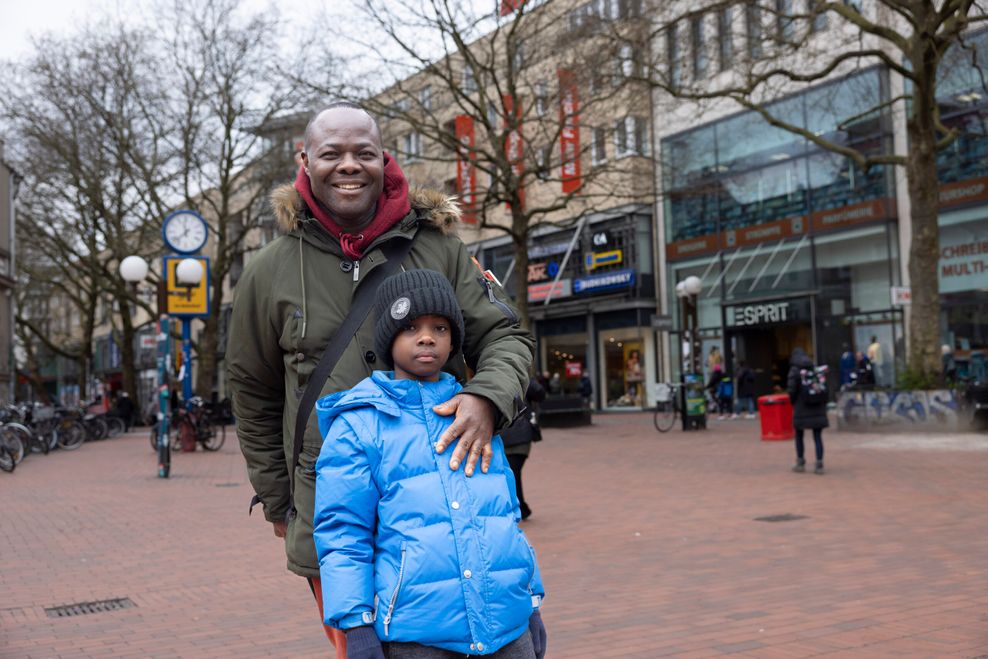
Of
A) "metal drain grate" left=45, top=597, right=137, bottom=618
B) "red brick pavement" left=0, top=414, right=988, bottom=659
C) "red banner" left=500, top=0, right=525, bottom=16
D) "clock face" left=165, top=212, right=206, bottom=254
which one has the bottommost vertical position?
"metal drain grate" left=45, top=597, right=137, bottom=618

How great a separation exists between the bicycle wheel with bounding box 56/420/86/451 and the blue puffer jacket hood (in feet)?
79.1

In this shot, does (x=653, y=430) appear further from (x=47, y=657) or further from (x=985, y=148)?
(x=47, y=657)

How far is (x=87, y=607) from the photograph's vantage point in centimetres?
640

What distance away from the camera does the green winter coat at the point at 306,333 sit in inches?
101

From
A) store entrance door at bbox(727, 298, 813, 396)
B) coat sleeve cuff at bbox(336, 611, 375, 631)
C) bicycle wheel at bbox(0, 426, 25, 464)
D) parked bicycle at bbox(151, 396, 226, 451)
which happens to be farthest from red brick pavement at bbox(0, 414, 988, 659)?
store entrance door at bbox(727, 298, 813, 396)

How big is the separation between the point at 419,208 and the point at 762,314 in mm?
28488

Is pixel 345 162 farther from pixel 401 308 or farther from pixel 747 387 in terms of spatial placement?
pixel 747 387

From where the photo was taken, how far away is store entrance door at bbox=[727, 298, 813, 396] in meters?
29.2

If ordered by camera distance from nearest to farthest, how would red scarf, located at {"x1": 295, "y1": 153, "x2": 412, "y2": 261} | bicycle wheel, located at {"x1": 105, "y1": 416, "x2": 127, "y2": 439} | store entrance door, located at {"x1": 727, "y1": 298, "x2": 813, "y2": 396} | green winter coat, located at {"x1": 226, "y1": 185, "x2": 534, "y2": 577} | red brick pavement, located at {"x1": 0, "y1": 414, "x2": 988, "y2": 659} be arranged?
green winter coat, located at {"x1": 226, "y1": 185, "x2": 534, "y2": 577}
red scarf, located at {"x1": 295, "y1": 153, "x2": 412, "y2": 261}
red brick pavement, located at {"x1": 0, "y1": 414, "x2": 988, "y2": 659}
store entrance door, located at {"x1": 727, "y1": 298, "x2": 813, "y2": 396}
bicycle wheel, located at {"x1": 105, "y1": 416, "x2": 127, "y2": 439}

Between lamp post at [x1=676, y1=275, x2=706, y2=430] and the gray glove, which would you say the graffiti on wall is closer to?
lamp post at [x1=676, y1=275, x2=706, y2=430]

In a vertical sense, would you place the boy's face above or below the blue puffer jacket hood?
above

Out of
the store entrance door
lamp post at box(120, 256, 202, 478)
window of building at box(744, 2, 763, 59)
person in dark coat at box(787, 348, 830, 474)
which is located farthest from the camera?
the store entrance door

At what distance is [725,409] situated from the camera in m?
28.8

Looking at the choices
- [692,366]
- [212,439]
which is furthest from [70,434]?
[692,366]
